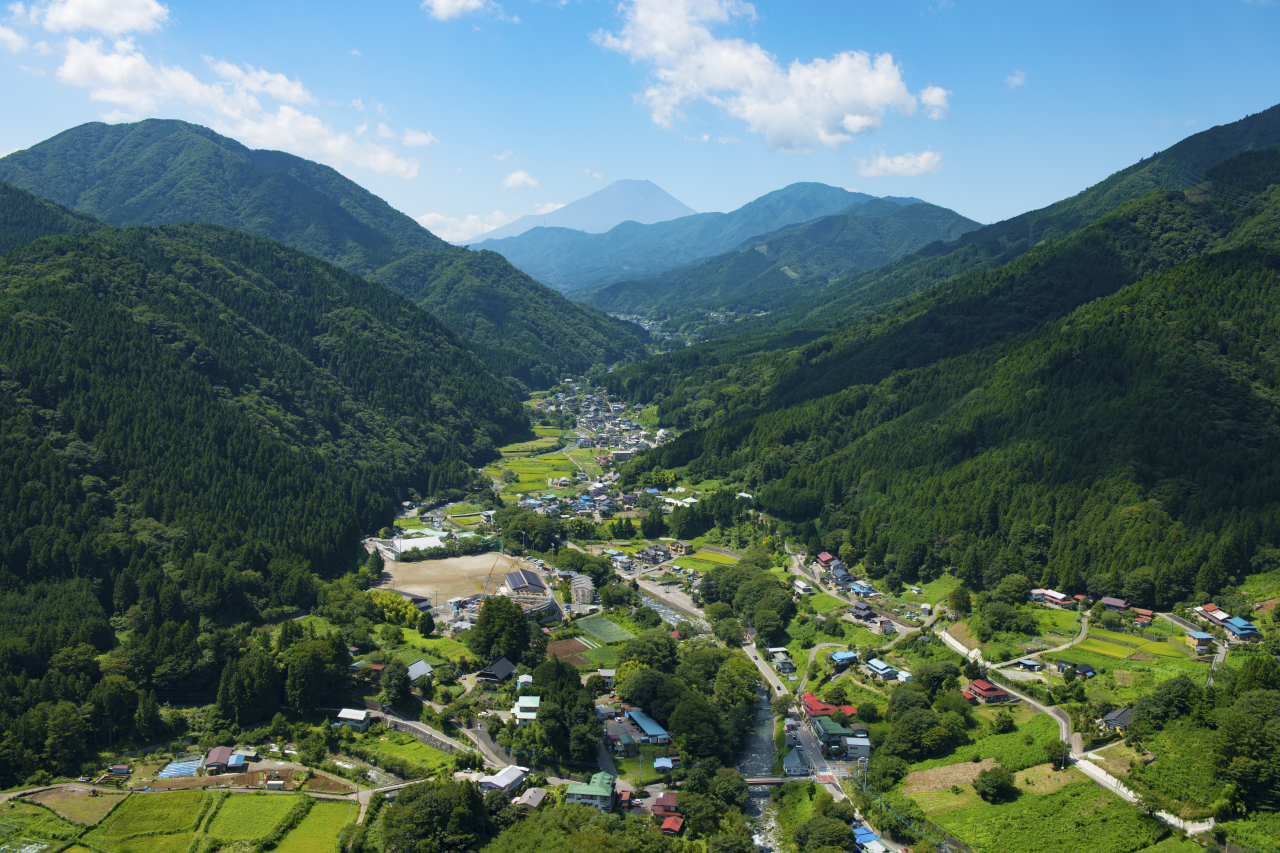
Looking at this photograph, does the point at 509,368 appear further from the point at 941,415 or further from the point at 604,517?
the point at 941,415

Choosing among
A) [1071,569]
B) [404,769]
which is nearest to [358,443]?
[404,769]

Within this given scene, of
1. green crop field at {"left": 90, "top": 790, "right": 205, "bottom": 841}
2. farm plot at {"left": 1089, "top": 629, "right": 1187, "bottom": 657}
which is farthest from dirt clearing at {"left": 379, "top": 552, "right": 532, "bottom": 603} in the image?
farm plot at {"left": 1089, "top": 629, "right": 1187, "bottom": 657}

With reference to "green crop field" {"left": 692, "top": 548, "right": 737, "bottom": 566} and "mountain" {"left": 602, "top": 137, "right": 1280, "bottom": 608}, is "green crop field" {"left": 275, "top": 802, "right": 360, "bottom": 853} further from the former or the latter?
"mountain" {"left": 602, "top": 137, "right": 1280, "bottom": 608}

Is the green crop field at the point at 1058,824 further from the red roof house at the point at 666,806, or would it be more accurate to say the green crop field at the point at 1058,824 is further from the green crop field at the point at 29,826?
the green crop field at the point at 29,826

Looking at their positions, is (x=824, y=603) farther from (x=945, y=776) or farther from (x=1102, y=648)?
(x=945, y=776)

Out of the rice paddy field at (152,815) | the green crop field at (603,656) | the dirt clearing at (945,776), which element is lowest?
the dirt clearing at (945,776)

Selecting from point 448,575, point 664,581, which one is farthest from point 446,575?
point 664,581

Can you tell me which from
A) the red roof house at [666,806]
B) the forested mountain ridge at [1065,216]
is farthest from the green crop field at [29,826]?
the forested mountain ridge at [1065,216]
